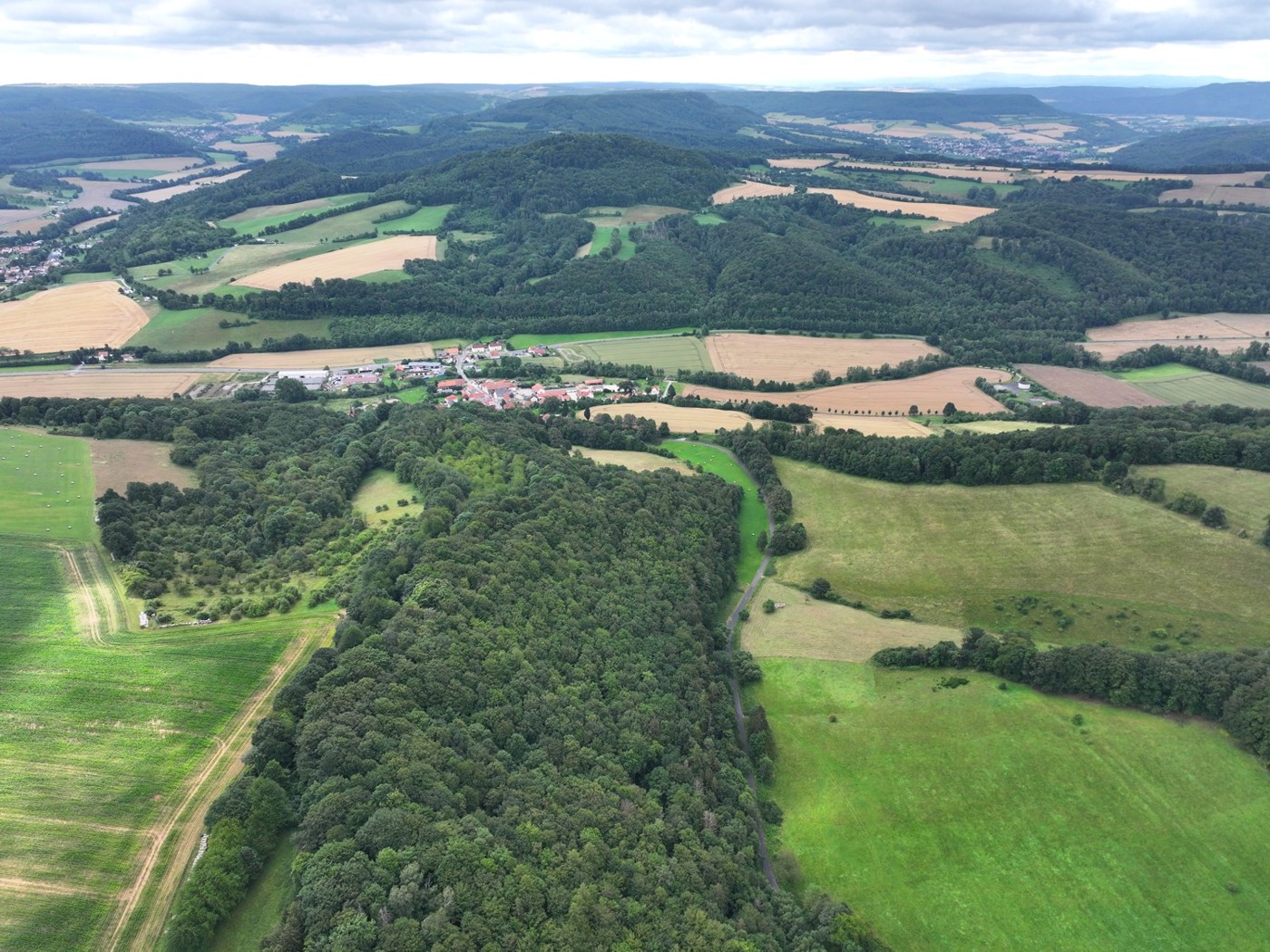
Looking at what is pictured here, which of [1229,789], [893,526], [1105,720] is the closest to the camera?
[1229,789]

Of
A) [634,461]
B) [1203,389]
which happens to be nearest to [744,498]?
[634,461]

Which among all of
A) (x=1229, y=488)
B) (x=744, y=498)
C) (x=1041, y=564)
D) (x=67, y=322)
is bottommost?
(x=744, y=498)

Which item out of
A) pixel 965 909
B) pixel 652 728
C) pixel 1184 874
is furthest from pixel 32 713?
pixel 1184 874

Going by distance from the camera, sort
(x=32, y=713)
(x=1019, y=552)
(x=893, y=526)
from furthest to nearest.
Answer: (x=893, y=526) < (x=1019, y=552) < (x=32, y=713)

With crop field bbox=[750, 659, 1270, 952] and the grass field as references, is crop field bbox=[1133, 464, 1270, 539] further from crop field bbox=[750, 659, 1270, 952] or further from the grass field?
the grass field

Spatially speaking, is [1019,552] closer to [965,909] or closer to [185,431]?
[965,909]

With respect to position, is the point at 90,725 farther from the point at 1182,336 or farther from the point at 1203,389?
the point at 1182,336
